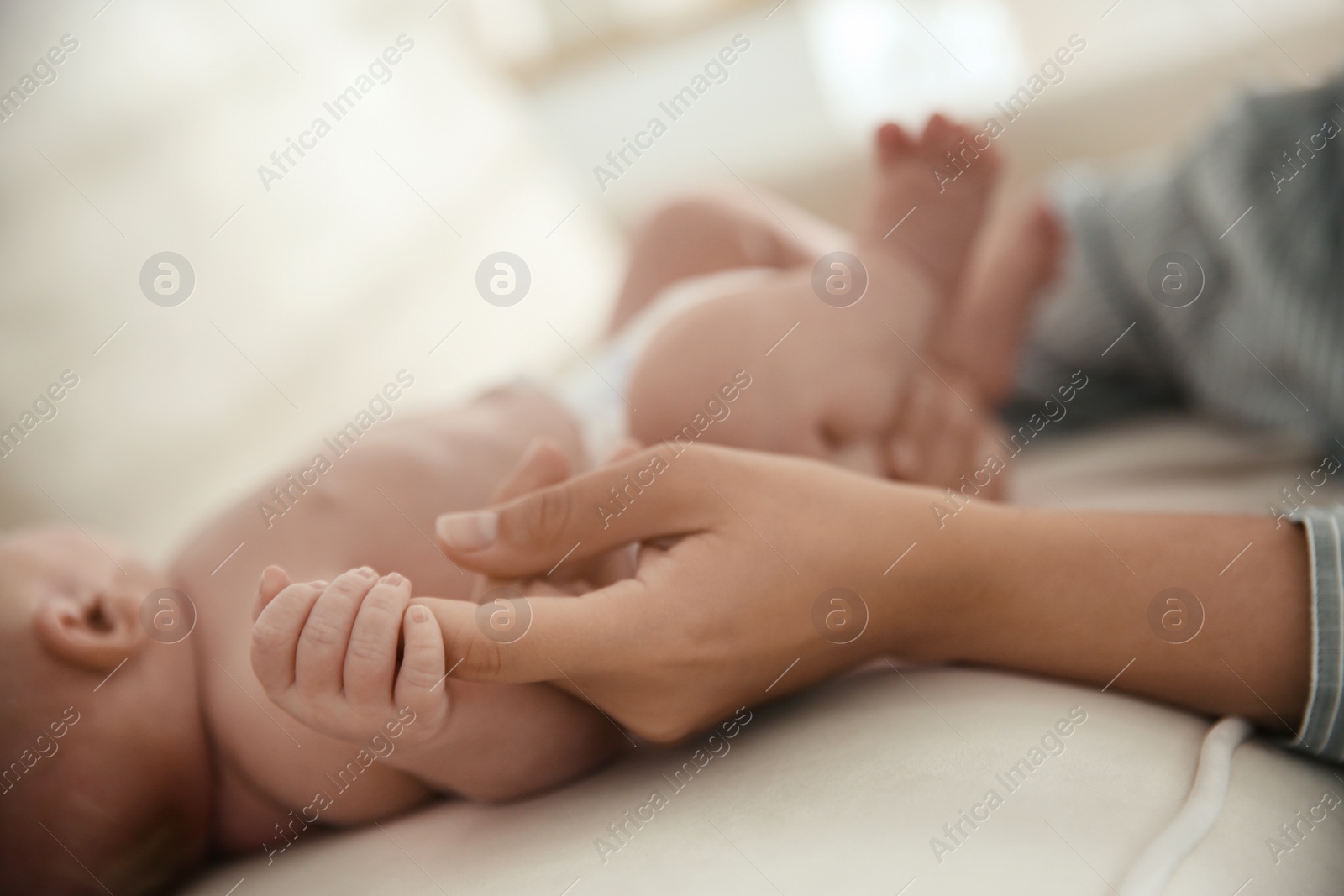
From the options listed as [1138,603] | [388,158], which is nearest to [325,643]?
[1138,603]

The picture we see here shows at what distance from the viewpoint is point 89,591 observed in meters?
0.56

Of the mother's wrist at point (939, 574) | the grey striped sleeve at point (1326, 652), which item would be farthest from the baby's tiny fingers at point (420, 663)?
the grey striped sleeve at point (1326, 652)

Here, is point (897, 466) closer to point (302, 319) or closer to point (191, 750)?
point (191, 750)

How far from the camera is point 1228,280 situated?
77 centimetres

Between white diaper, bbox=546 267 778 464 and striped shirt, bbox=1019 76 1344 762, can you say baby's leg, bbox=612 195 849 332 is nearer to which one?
white diaper, bbox=546 267 778 464

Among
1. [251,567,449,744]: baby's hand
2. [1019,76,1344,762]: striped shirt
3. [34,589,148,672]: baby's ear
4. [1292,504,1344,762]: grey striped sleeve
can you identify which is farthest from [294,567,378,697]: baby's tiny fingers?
[1019,76,1344,762]: striped shirt

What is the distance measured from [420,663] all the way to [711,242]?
2.26 ft

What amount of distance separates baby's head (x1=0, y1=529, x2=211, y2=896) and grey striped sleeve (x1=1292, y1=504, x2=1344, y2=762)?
2.08 feet

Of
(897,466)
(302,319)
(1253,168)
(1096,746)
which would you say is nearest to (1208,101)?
(1253,168)

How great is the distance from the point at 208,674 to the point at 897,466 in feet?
1.64

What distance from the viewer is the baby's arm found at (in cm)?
39

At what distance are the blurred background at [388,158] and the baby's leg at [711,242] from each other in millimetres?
80

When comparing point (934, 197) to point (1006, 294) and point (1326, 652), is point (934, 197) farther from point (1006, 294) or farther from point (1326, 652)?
point (1326, 652)

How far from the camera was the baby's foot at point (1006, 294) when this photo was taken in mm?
912
